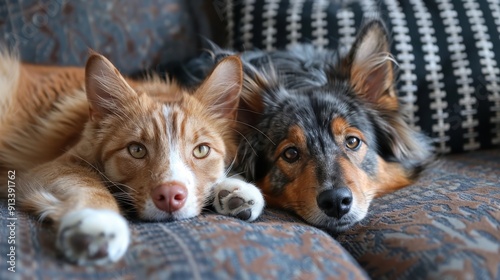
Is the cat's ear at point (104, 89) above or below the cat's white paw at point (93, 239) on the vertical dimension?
above

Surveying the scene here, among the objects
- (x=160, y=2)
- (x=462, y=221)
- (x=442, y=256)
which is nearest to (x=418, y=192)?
(x=462, y=221)

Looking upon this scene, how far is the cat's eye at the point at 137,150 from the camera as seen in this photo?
176 cm

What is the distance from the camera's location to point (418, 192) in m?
1.94

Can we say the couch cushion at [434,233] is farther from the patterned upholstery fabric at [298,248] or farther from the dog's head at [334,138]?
→ the dog's head at [334,138]

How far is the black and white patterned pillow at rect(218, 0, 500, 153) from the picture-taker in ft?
8.17

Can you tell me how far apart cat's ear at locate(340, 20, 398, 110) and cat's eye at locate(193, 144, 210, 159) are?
730mm

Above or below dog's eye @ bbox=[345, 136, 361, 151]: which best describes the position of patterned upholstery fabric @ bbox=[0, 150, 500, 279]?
below

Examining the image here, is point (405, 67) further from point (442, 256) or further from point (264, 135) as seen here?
point (442, 256)

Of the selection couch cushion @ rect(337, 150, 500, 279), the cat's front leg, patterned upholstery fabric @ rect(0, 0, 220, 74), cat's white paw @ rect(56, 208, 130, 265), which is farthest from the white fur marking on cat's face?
patterned upholstery fabric @ rect(0, 0, 220, 74)

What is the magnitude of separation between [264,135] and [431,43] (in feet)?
3.63

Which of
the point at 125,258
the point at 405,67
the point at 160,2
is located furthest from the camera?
the point at 160,2

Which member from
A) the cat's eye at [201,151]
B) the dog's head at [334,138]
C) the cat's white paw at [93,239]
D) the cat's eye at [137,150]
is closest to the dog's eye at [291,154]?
the dog's head at [334,138]

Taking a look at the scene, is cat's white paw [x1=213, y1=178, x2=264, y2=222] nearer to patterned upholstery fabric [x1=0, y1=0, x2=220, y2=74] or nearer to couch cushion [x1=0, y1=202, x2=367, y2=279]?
couch cushion [x1=0, y1=202, x2=367, y2=279]

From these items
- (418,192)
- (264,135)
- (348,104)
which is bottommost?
(418,192)
